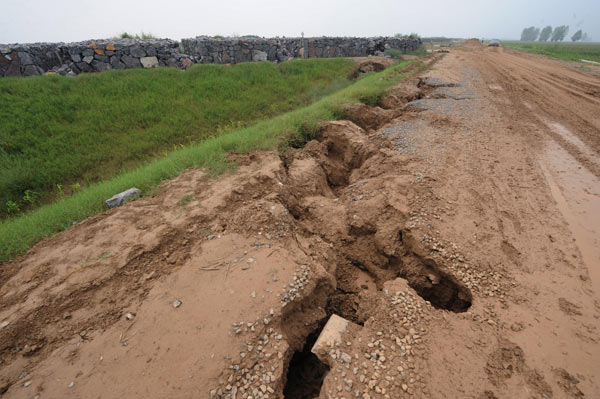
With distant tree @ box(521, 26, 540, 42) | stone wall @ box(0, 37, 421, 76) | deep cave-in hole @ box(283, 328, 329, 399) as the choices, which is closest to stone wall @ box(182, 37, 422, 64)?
stone wall @ box(0, 37, 421, 76)

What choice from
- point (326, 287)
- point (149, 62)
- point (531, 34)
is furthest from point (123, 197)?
point (531, 34)

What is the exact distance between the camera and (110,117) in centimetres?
889

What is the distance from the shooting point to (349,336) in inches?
99.4

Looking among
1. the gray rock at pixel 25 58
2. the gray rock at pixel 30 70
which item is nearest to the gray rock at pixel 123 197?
the gray rock at pixel 30 70

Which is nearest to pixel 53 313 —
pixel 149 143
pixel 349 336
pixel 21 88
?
pixel 349 336

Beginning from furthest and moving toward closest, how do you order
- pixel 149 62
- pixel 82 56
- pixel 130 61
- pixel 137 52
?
1. pixel 149 62
2. pixel 137 52
3. pixel 130 61
4. pixel 82 56

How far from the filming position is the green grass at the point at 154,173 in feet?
13.3

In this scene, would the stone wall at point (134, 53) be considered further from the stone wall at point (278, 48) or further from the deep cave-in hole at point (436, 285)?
the deep cave-in hole at point (436, 285)

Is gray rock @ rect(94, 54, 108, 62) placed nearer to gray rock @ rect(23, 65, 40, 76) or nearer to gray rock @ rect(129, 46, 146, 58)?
gray rock @ rect(129, 46, 146, 58)

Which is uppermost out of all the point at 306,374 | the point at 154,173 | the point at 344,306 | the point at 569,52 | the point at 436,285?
the point at 569,52

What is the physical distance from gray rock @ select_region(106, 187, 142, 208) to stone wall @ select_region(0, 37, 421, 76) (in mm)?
10122

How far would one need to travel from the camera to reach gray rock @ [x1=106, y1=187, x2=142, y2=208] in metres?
4.40

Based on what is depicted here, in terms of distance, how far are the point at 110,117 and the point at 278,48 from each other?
36.0ft

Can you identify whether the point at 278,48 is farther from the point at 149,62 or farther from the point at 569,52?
the point at 569,52
